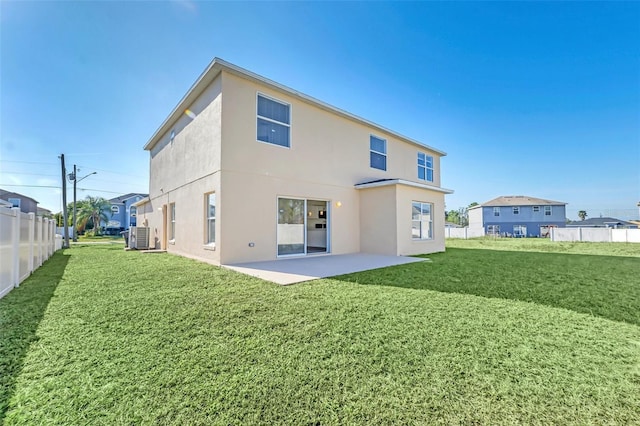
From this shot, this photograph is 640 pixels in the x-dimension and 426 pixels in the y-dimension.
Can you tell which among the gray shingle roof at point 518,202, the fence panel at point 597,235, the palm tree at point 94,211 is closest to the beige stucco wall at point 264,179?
the fence panel at point 597,235

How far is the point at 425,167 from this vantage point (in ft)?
48.2

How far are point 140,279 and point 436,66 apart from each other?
562 inches

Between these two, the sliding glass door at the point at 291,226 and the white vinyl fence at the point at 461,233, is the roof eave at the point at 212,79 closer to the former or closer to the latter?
the sliding glass door at the point at 291,226

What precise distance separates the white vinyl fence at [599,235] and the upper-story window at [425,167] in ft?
50.1

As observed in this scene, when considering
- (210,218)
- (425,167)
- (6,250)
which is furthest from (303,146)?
(425,167)

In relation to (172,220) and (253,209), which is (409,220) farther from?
(172,220)

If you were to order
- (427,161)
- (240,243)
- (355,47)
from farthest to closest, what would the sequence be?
(427,161) < (355,47) < (240,243)

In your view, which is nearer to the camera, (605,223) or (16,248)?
(16,248)

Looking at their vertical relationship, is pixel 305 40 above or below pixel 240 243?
above

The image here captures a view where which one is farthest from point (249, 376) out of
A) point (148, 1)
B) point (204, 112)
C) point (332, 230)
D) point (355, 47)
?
point (355, 47)

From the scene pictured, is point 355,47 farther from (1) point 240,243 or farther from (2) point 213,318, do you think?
(2) point 213,318

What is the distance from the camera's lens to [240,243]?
7.57 m


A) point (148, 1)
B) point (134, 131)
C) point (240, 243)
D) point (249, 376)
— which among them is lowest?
point (249, 376)

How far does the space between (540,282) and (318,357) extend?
5.66 m
